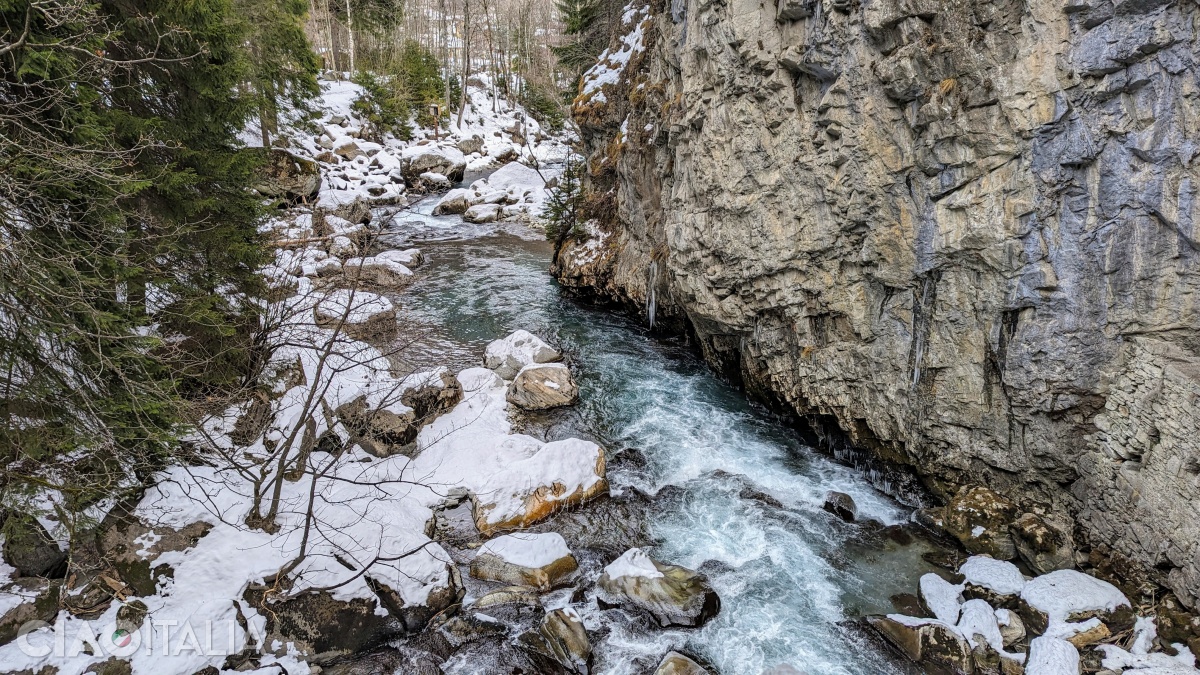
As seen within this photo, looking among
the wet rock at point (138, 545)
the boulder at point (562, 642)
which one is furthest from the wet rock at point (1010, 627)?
the wet rock at point (138, 545)

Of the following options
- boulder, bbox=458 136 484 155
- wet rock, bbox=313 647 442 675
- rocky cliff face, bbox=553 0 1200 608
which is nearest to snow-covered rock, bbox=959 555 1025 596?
rocky cliff face, bbox=553 0 1200 608

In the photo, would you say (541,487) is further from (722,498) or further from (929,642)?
(929,642)

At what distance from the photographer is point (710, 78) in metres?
10.5

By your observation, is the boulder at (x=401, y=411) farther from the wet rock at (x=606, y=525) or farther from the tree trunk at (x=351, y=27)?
the tree trunk at (x=351, y=27)

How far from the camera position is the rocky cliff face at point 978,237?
5.84 metres

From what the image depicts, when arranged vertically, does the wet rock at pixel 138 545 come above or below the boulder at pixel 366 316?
below

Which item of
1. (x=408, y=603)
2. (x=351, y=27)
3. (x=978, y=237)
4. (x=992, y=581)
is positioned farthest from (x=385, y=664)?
(x=351, y=27)

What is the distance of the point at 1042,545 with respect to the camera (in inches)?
277

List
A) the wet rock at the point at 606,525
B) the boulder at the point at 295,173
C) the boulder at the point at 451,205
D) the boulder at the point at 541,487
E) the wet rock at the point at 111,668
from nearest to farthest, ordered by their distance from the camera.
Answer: the wet rock at the point at 111,668 → the wet rock at the point at 606,525 → the boulder at the point at 541,487 → the boulder at the point at 295,173 → the boulder at the point at 451,205

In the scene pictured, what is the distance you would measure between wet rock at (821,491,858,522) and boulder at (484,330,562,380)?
262 inches

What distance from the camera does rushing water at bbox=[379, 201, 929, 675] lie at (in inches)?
259

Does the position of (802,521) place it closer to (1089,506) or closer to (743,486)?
(743,486)

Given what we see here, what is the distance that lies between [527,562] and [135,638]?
13.5 ft

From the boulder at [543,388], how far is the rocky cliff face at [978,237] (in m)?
3.34
